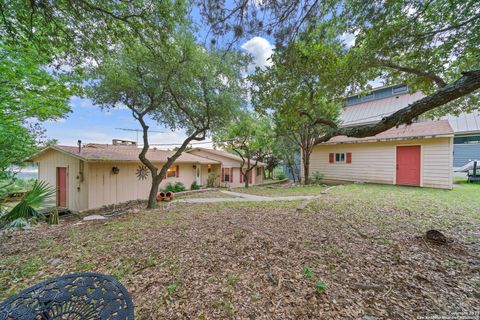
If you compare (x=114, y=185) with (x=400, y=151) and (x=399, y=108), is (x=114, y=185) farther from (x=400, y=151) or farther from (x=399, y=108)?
(x=399, y=108)

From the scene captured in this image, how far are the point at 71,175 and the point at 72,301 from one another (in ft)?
34.8

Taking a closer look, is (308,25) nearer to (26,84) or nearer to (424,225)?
(424,225)

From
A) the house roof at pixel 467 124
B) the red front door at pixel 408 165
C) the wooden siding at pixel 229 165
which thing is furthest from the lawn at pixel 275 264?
the wooden siding at pixel 229 165

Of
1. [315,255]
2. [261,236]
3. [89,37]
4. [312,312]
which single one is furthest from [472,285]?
[89,37]

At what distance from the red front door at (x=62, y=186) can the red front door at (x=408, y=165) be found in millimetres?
17790

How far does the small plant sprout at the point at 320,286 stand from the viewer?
2135 millimetres

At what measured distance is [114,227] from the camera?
466 centimetres

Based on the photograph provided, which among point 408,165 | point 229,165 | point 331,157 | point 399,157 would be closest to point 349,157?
point 331,157

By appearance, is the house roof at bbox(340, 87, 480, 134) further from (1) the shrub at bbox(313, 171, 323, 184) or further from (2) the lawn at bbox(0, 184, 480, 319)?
(2) the lawn at bbox(0, 184, 480, 319)

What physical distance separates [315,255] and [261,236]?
3.23 feet

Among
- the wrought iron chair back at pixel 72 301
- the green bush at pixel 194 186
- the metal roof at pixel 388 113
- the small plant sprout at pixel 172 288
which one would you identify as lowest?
the green bush at pixel 194 186

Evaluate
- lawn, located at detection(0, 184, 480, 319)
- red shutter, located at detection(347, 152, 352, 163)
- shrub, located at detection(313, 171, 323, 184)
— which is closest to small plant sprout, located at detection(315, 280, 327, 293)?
lawn, located at detection(0, 184, 480, 319)

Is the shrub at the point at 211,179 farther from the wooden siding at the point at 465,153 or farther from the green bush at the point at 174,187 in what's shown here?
the wooden siding at the point at 465,153

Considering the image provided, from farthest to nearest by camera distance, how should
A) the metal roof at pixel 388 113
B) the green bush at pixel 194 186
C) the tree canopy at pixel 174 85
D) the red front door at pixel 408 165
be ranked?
the green bush at pixel 194 186, the metal roof at pixel 388 113, the red front door at pixel 408 165, the tree canopy at pixel 174 85
